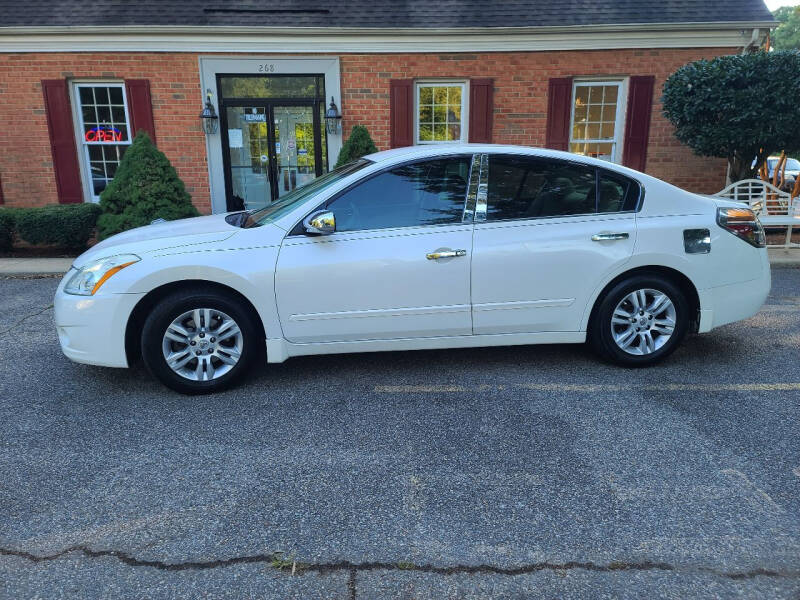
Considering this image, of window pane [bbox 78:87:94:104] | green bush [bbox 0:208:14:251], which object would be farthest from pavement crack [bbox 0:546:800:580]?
window pane [bbox 78:87:94:104]

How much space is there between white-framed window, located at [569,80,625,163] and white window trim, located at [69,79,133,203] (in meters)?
8.08

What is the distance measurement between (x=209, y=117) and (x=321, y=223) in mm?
7630

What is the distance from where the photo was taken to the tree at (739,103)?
8.73 m

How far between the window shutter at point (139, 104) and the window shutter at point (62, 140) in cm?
110

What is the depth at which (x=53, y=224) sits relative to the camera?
365 inches

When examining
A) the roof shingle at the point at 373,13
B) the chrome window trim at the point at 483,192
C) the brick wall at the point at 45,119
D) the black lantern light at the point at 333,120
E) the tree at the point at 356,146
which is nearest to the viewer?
the chrome window trim at the point at 483,192

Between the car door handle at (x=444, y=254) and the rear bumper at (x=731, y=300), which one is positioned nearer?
the car door handle at (x=444, y=254)

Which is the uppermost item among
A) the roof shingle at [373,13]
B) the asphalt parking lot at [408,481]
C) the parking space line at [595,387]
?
the roof shingle at [373,13]

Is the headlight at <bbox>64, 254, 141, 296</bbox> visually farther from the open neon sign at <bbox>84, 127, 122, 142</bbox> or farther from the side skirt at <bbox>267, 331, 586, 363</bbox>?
the open neon sign at <bbox>84, 127, 122, 142</bbox>

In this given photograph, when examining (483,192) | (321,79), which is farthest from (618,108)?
(483,192)

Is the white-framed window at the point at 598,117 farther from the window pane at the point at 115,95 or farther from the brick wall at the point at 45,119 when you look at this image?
the window pane at the point at 115,95

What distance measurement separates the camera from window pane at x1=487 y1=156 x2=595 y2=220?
14.4 feet

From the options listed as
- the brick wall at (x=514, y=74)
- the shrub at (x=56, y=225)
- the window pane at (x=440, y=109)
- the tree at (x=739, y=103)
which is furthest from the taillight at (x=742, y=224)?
the shrub at (x=56, y=225)

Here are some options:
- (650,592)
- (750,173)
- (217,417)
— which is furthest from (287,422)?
(750,173)
